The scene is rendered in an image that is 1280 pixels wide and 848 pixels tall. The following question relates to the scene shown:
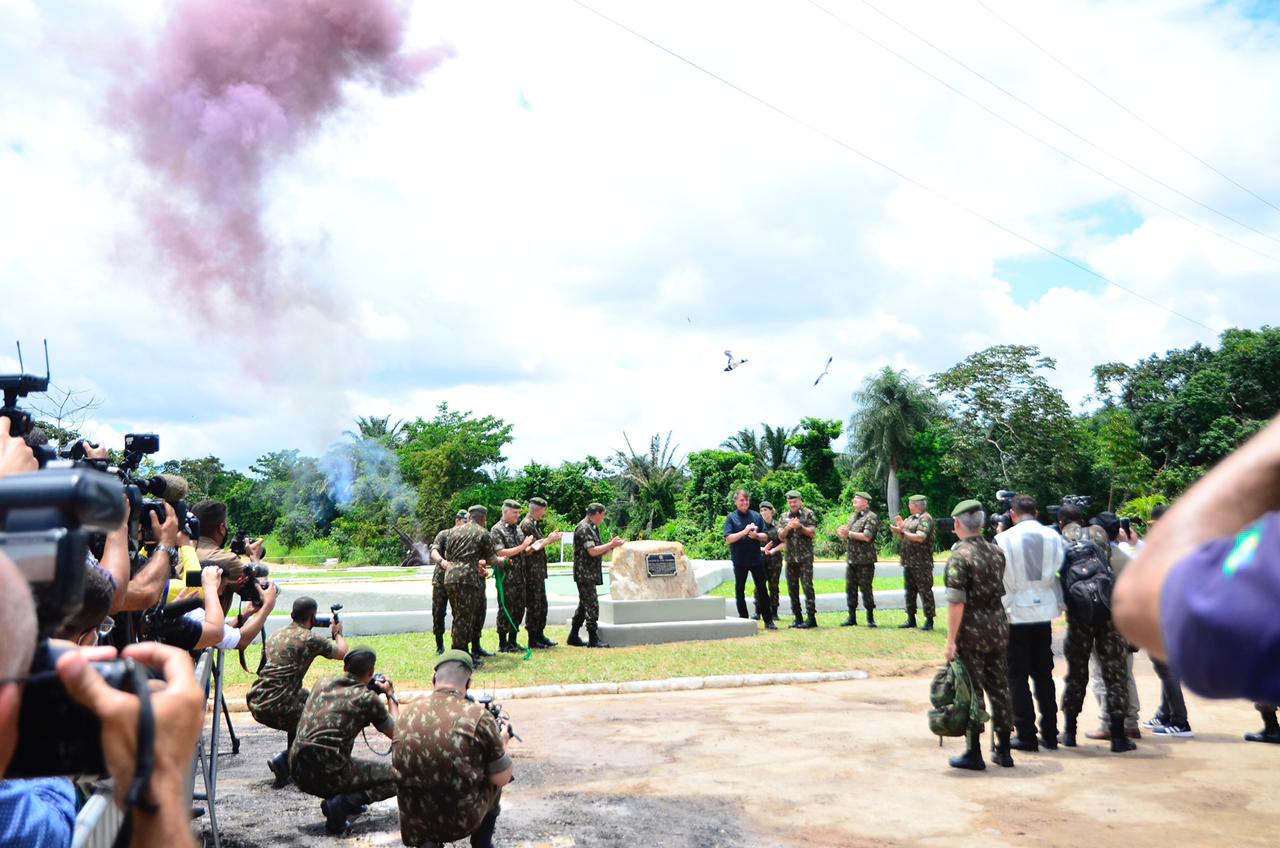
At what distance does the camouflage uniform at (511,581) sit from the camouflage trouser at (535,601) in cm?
11

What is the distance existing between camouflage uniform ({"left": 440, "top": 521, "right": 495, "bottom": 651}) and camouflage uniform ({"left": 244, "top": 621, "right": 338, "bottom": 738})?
5.18 metres

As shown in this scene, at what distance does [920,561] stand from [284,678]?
38.1 ft

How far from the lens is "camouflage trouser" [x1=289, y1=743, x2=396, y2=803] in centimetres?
671

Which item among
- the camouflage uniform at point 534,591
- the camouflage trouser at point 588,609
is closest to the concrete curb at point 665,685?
the camouflage uniform at point 534,591

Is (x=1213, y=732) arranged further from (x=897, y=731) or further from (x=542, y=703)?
(x=542, y=703)

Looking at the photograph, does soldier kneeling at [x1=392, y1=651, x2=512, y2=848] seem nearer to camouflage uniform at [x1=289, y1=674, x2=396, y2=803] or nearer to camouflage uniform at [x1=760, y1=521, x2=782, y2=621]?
camouflage uniform at [x1=289, y1=674, x2=396, y2=803]

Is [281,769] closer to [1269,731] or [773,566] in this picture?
[1269,731]

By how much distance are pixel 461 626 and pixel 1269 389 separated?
162 feet

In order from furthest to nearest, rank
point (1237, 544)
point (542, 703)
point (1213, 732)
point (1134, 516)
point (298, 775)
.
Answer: point (1134, 516), point (542, 703), point (1213, 732), point (298, 775), point (1237, 544)

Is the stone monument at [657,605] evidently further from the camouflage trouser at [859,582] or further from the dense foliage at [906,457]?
the dense foliage at [906,457]

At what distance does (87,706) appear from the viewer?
1.40 meters

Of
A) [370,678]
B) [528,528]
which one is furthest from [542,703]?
[370,678]

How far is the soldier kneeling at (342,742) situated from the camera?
6723 mm

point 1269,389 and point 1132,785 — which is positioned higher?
point 1269,389
